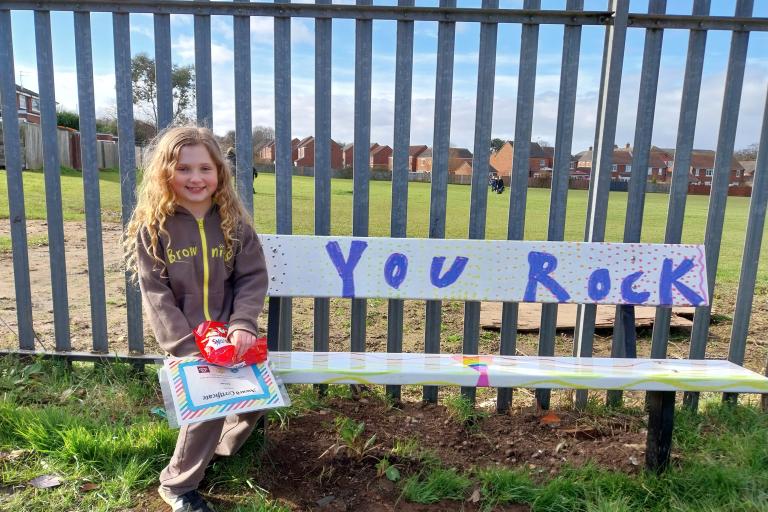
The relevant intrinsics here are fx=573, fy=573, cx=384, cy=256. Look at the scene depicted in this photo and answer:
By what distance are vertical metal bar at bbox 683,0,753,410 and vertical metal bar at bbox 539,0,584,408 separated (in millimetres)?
792

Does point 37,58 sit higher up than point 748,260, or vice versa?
point 37,58

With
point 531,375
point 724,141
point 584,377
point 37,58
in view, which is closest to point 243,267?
point 531,375

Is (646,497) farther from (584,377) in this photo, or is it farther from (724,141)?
(724,141)

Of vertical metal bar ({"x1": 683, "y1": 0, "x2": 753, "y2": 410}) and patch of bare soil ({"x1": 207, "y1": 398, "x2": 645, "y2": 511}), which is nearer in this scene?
patch of bare soil ({"x1": 207, "y1": 398, "x2": 645, "y2": 511})

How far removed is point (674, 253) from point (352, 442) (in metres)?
1.88

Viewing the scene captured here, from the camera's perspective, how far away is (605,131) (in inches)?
118

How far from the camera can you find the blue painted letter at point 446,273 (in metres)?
2.96

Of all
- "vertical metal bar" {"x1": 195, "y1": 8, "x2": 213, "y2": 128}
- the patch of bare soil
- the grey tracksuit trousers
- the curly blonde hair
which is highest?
"vertical metal bar" {"x1": 195, "y1": 8, "x2": 213, "y2": 128}

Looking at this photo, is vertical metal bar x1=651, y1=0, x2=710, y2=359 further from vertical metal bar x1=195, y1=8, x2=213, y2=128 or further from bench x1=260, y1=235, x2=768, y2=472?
vertical metal bar x1=195, y1=8, x2=213, y2=128

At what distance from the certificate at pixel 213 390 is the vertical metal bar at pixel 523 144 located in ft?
4.94

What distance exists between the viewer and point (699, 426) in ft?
9.51

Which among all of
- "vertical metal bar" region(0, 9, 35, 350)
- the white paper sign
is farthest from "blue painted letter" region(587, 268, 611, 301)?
"vertical metal bar" region(0, 9, 35, 350)

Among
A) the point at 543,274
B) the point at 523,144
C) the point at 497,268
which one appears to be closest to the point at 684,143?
the point at 523,144

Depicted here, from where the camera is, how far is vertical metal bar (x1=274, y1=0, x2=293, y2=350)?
3.01m
